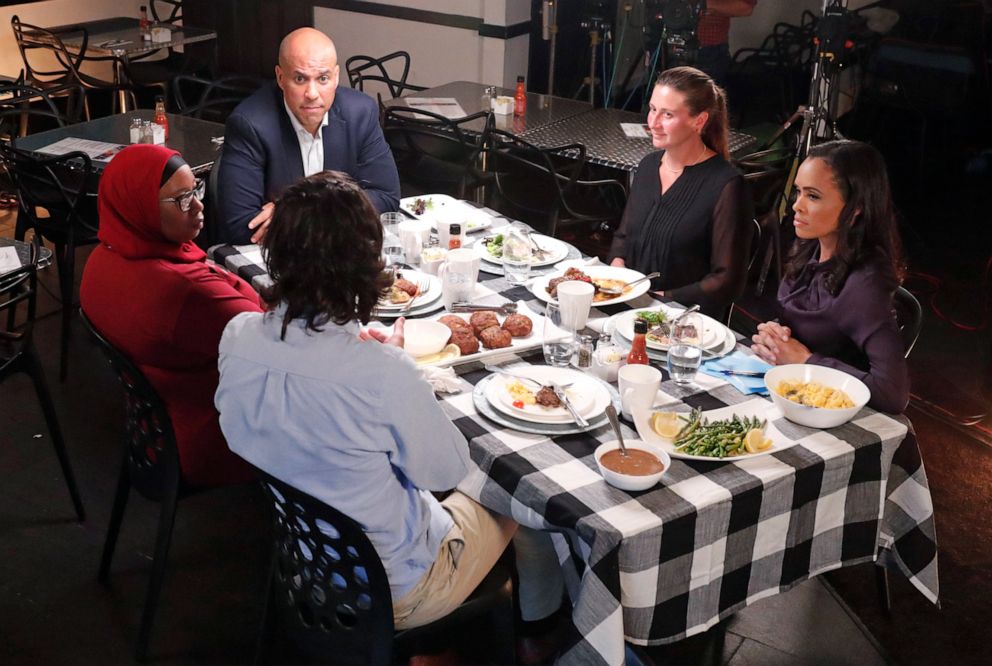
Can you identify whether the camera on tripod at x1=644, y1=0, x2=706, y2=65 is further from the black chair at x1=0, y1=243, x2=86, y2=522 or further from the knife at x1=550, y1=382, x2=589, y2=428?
the knife at x1=550, y1=382, x2=589, y2=428

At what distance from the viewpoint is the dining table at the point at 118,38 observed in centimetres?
672

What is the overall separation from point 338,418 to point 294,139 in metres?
1.96

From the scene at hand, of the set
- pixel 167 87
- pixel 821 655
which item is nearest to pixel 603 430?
pixel 821 655

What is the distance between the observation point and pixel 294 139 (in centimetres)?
360

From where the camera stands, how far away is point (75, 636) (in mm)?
2771

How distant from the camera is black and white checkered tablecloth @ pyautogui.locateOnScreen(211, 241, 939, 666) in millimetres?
1981

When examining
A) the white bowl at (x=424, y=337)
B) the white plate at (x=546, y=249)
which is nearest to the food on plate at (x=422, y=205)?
the white plate at (x=546, y=249)

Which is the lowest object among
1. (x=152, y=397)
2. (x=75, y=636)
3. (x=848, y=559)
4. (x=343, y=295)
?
(x=75, y=636)

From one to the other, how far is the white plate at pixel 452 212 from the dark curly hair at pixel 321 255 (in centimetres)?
138

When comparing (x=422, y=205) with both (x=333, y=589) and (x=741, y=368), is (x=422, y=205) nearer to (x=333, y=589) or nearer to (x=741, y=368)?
(x=741, y=368)

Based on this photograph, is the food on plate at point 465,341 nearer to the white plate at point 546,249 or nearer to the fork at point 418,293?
the fork at point 418,293

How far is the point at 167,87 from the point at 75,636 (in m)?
4.97

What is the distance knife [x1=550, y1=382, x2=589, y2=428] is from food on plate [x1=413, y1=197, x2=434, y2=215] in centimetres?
136

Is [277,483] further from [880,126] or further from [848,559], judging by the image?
[880,126]
